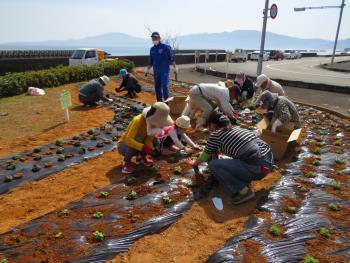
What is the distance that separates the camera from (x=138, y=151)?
512 cm

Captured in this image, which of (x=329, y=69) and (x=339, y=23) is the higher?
(x=339, y=23)

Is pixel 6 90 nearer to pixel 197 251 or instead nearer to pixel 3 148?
pixel 3 148

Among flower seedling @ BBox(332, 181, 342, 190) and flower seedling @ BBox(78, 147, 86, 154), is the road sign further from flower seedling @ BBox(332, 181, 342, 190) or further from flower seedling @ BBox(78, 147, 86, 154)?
flower seedling @ BBox(332, 181, 342, 190)

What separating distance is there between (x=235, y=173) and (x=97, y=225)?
72.9 inches

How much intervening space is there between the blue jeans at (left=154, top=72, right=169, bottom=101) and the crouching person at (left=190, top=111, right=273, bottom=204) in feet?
15.8

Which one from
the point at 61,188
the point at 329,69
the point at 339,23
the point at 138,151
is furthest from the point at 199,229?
the point at 339,23

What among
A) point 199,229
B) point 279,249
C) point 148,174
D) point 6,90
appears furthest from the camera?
point 6,90

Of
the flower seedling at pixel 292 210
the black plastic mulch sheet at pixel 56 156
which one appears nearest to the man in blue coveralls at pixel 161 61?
the black plastic mulch sheet at pixel 56 156

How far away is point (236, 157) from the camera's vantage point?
4.16 m

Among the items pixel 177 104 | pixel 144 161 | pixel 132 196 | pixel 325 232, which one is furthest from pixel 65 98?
pixel 325 232

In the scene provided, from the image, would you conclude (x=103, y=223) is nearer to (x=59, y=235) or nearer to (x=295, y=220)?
(x=59, y=235)

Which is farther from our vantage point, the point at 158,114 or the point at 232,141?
the point at 158,114

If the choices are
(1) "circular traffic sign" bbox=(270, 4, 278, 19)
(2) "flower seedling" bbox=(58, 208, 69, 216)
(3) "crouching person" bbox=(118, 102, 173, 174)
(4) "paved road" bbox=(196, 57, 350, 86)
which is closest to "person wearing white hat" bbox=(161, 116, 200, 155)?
(3) "crouching person" bbox=(118, 102, 173, 174)

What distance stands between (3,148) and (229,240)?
17.4ft
